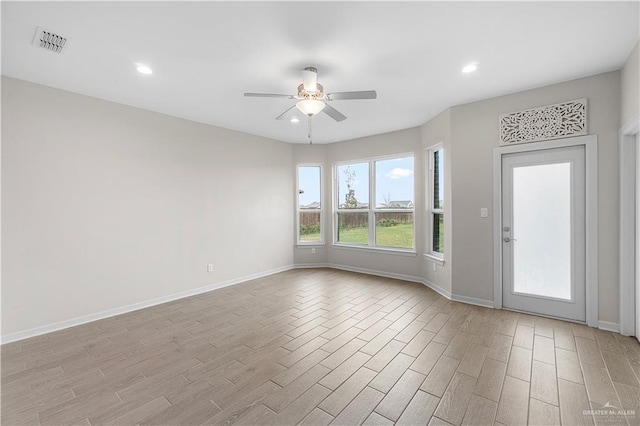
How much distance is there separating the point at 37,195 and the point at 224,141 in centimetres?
261

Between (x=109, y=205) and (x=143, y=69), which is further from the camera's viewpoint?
(x=109, y=205)

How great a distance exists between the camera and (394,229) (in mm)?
5578

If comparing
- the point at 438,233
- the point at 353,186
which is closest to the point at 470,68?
the point at 438,233

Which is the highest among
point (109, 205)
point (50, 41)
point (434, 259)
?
point (50, 41)

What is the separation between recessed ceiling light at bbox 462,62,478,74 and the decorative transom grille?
1.10 metres

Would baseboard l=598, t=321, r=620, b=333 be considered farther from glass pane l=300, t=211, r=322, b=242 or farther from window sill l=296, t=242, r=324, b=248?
glass pane l=300, t=211, r=322, b=242

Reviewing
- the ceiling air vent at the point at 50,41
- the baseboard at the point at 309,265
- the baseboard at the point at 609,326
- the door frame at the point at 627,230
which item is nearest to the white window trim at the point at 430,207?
the baseboard at the point at 609,326

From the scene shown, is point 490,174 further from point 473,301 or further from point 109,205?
point 109,205

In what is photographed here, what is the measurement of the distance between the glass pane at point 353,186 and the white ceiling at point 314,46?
2.41 metres

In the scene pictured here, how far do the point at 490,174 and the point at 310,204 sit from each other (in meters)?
3.68

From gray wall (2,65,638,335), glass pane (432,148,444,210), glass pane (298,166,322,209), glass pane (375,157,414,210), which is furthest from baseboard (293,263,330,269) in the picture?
glass pane (432,148,444,210)

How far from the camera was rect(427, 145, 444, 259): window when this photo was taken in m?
4.68

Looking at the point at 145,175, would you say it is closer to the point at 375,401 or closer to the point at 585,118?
the point at 375,401

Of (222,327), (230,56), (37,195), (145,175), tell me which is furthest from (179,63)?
(222,327)
